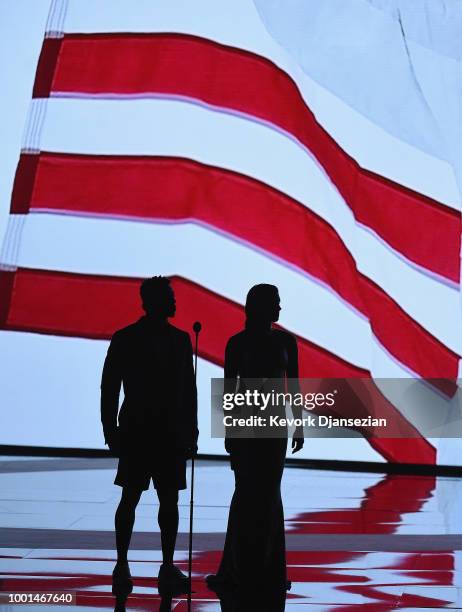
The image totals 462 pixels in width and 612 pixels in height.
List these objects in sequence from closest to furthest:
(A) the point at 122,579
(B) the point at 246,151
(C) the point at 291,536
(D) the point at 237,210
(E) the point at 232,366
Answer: (A) the point at 122,579 → (E) the point at 232,366 → (C) the point at 291,536 → (D) the point at 237,210 → (B) the point at 246,151

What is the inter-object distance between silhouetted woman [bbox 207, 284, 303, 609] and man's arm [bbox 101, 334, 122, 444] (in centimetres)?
49

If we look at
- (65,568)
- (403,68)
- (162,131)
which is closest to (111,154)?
(162,131)

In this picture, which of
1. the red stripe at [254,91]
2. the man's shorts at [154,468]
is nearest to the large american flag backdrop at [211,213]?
the red stripe at [254,91]

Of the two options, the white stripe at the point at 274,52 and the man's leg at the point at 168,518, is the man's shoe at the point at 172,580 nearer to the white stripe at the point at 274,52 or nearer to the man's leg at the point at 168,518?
the man's leg at the point at 168,518

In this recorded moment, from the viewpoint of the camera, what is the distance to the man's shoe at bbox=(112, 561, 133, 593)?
540 cm

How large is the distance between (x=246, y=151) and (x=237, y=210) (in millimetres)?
578

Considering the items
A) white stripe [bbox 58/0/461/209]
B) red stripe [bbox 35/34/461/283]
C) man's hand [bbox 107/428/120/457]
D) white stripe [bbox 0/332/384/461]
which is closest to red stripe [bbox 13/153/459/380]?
red stripe [bbox 35/34/461/283]

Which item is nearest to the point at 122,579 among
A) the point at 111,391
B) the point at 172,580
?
the point at 172,580

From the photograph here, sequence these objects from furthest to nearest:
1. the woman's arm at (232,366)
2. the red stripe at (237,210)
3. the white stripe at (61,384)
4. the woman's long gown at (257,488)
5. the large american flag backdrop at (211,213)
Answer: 1. the white stripe at (61,384)
2. the large american flag backdrop at (211,213)
3. the red stripe at (237,210)
4. the woman's arm at (232,366)
5. the woman's long gown at (257,488)

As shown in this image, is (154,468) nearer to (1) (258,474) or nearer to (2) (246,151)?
(1) (258,474)

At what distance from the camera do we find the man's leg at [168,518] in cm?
548

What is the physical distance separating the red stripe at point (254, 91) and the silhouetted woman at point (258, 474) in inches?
228

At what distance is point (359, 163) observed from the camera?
11.3 meters

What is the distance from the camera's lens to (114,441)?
5457 millimetres
